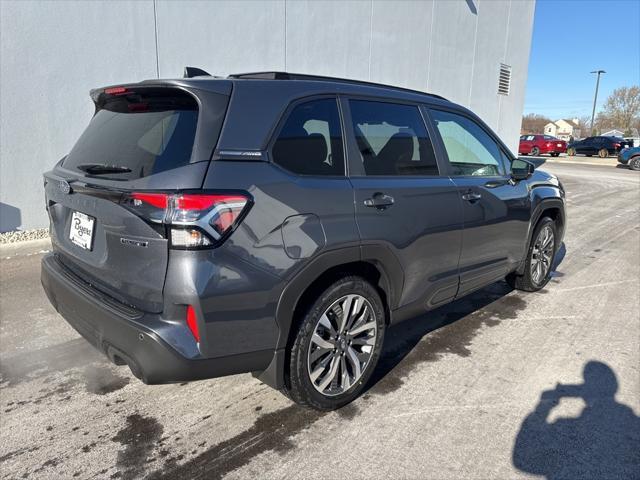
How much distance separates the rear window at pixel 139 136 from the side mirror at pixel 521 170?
9.70 feet

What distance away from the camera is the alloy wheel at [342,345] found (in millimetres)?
2688

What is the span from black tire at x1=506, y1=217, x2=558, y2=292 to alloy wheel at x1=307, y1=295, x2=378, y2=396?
2516 mm

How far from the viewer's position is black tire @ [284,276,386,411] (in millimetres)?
2562

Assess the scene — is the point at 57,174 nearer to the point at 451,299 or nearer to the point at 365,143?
the point at 365,143

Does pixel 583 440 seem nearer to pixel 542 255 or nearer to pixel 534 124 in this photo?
pixel 542 255

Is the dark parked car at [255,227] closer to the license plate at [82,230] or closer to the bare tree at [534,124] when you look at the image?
the license plate at [82,230]

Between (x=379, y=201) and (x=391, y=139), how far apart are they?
0.60 metres

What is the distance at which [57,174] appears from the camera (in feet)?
9.43

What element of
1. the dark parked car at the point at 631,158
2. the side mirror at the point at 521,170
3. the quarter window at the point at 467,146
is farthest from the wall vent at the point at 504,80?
the quarter window at the point at 467,146

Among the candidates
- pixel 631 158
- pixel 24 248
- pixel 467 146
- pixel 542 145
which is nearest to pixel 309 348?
pixel 467 146

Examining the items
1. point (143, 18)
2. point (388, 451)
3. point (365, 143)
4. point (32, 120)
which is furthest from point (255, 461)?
point (143, 18)

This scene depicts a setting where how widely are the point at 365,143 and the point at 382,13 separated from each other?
885cm

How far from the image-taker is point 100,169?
2.51m

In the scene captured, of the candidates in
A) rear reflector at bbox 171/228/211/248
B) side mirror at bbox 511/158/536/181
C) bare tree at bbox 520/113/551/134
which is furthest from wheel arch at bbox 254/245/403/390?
bare tree at bbox 520/113/551/134
